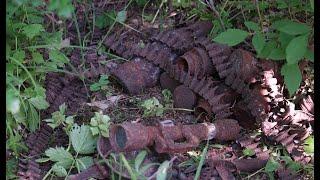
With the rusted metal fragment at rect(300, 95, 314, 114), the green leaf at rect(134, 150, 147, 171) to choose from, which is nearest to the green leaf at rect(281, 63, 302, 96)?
the rusted metal fragment at rect(300, 95, 314, 114)

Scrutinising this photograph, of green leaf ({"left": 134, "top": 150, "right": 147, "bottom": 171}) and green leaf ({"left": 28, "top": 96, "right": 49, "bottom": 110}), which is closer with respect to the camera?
green leaf ({"left": 134, "top": 150, "right": 147, "bottom": 171})

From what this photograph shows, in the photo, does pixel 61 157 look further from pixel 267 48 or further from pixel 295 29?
pixel 295 29

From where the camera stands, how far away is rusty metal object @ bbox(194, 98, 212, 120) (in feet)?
8.94

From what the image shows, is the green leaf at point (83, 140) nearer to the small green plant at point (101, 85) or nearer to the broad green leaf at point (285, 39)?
the small green plant at point (101, 85)

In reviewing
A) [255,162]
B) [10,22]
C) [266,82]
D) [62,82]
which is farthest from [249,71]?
[10,22]

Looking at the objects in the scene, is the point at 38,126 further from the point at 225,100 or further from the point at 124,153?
the point at 225,100

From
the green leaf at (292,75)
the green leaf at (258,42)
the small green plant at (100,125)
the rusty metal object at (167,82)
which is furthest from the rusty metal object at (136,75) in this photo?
the green leaf at (292,75)

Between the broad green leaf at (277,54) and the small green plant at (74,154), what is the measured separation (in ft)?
2.81

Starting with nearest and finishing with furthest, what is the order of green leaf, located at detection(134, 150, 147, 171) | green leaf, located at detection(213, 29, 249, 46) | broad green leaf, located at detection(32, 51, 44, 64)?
green leaf, located at detection(134, 150, 147, 171) → green leaf, located at detection(213, 29, 249, 46) → broad green leaf, located at detection(32, 51, 44, 64)

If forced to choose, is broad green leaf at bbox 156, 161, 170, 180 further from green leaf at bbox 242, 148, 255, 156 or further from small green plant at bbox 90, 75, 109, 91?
small green plant at bbox 90, 75, 109, 91

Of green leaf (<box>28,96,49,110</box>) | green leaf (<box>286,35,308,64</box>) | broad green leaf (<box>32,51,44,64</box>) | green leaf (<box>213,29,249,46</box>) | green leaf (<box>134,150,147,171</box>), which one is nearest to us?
green leaf (<box>286,35,308,64</box>)

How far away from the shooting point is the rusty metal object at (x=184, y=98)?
277 centimetres

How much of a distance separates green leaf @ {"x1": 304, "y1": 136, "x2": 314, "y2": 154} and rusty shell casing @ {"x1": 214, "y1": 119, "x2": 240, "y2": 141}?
32 centimetres
